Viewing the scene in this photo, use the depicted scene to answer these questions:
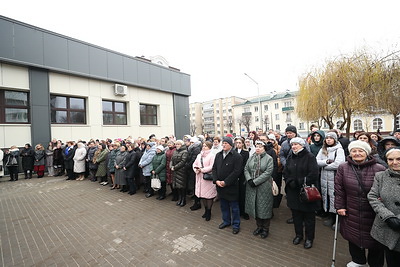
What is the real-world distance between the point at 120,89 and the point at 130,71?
6.07 feet

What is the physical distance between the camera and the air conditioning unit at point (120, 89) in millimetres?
14039

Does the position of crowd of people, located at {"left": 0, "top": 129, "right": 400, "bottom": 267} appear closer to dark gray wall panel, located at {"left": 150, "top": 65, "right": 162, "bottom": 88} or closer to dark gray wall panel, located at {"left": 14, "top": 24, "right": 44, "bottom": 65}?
dark gray wall panel, located at {"left": 14, "top": 24, "right": 44, "bottom": 65}

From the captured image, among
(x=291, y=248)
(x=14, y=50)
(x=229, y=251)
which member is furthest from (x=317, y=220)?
(x=14, y=50)

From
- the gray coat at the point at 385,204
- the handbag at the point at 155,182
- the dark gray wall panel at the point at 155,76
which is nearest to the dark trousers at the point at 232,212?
the gray coat at the point at 385,204

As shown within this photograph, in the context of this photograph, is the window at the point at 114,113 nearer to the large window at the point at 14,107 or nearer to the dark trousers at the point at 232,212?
the large window at the point at 14,107

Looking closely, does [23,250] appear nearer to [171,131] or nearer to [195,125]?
[171,131]

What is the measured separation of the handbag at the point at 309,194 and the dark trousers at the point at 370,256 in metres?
0.69

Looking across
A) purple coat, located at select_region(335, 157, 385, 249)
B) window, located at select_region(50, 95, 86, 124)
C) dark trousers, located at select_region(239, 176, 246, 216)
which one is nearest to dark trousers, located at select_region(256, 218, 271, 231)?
dark trousers, located at select_region(239, 176, 246, 216)

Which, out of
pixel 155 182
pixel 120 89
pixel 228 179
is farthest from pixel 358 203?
pixel 120 89

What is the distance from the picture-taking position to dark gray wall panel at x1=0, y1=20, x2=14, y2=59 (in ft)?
31.3

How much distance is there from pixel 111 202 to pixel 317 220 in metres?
5.67

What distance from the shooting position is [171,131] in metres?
18.3

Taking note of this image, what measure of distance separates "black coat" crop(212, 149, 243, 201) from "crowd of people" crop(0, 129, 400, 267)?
2 cm

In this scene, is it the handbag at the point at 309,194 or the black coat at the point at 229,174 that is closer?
the handbag at the point at 309,194
